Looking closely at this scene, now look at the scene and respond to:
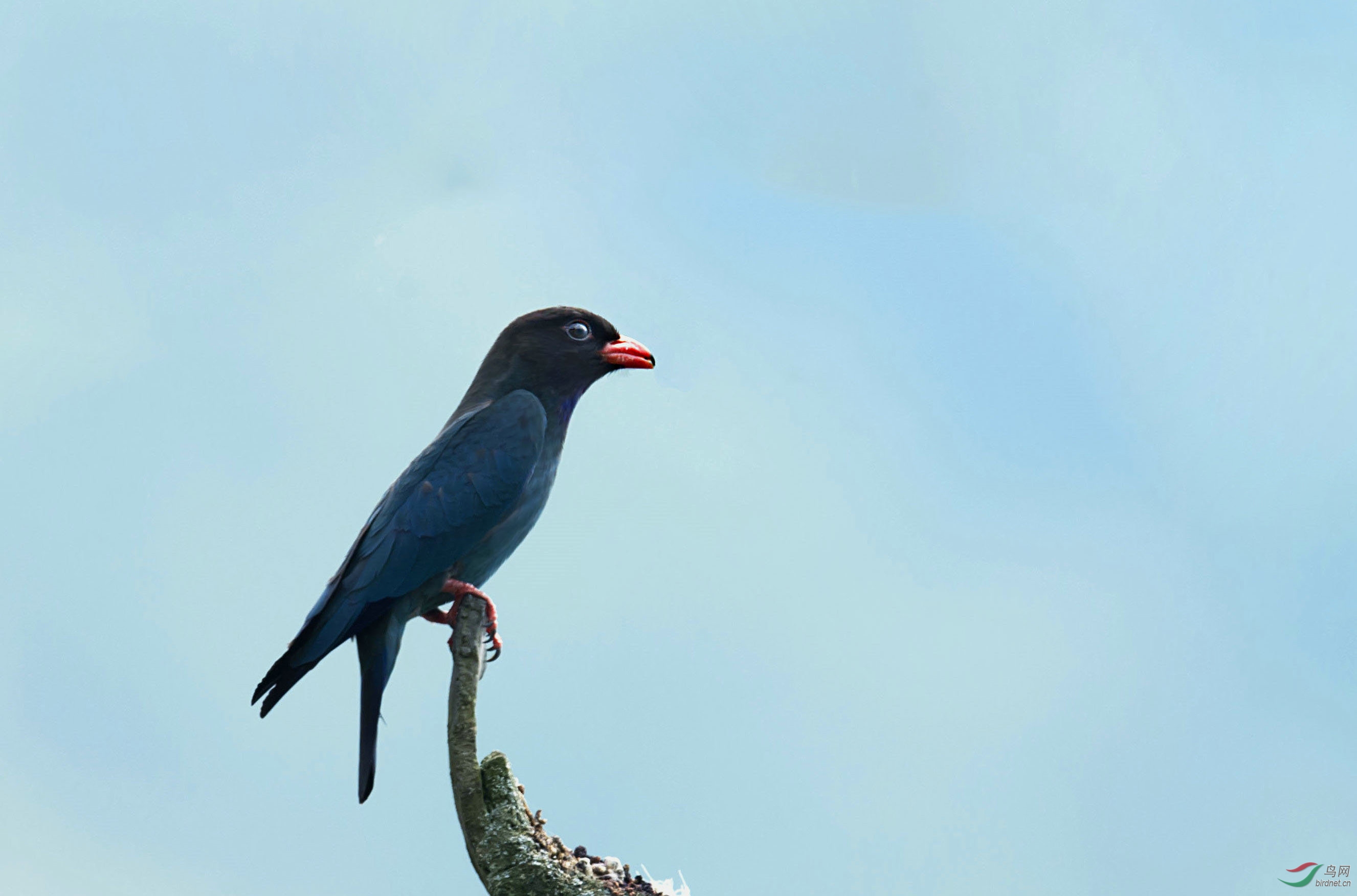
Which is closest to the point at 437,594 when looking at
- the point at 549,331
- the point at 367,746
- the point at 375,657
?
the point at 375,657

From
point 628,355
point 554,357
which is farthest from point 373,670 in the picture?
point 628,355

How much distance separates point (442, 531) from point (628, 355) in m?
1.82

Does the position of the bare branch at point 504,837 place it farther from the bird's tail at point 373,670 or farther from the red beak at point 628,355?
the red beak at point 628,355

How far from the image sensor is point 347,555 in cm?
644

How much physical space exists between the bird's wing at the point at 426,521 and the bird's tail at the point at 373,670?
0.14m

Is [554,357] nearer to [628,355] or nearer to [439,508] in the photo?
[628,355]

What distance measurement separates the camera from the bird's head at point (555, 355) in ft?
23.2

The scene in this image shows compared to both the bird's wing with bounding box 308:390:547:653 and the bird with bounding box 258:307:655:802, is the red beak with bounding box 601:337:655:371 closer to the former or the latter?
the bird with bounding box 258:307:655:802

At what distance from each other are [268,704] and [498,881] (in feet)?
5.74

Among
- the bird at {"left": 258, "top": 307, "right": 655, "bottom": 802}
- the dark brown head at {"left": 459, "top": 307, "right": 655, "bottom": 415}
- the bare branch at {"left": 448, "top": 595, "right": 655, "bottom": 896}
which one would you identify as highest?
the dark brown head at {"left": 459, "top": 307, "right": 655, "bottom": 415}

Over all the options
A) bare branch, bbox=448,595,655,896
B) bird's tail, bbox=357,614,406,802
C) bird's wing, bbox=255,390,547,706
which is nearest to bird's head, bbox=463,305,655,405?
bird's wing, bbox=255,390,547,706

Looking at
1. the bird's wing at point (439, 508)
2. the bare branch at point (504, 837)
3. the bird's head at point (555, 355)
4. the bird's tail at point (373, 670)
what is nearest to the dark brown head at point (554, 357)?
the bird's head at point (555, 355)

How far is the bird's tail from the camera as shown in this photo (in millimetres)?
6098

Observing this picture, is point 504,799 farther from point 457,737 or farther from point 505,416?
point 505,416
